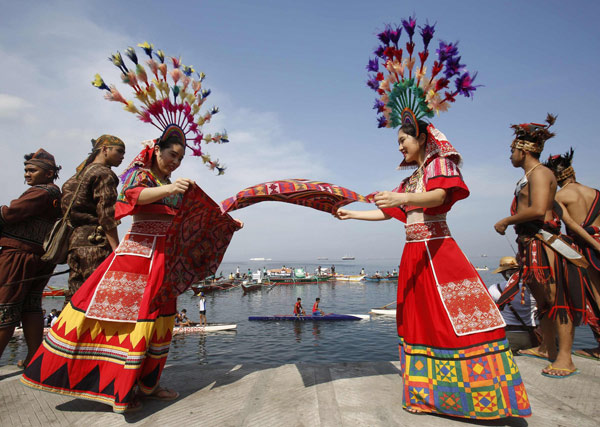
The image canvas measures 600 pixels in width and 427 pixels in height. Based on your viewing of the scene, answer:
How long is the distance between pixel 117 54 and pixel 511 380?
4.47m

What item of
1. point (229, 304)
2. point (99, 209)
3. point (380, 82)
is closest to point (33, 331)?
point (99, 209)

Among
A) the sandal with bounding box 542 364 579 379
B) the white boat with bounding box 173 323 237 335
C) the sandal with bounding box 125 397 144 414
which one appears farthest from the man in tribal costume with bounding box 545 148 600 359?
the white boat with bounding box 173 323 237 335

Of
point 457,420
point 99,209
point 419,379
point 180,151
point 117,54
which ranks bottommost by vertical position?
point 457,420

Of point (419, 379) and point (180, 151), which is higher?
point (180, 151)

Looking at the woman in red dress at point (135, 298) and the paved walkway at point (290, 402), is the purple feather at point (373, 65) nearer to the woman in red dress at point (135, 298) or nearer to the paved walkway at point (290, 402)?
the woman in red dress at point (135, 298)

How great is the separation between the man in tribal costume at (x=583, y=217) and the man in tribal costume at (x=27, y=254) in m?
6.38

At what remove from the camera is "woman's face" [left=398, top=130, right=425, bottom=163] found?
2912 mm

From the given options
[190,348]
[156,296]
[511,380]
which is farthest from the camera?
[190,348]

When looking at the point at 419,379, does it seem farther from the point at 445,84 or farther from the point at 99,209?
the point at 99,209

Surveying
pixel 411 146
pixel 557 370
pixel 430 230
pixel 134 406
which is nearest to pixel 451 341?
pixel 430 230

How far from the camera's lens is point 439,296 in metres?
2.52

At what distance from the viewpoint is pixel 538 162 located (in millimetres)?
3570

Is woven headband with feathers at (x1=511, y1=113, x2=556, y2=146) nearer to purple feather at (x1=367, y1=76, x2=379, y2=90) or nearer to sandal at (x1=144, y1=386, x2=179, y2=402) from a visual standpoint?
purple feather at (x1=367, y1=76, x2=379, y2=90)

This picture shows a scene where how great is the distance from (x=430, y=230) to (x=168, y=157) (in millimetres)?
2485
